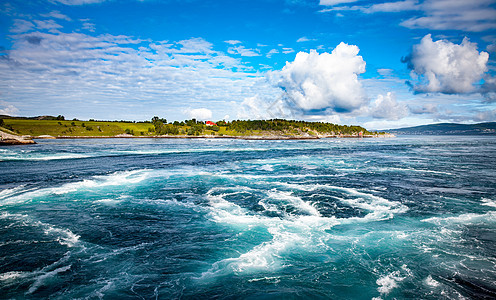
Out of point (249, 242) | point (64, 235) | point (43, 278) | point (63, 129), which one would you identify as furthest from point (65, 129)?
point (249, 242)

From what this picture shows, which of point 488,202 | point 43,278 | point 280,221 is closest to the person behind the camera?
point 43,278

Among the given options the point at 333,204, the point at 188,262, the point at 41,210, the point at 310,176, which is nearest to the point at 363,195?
the point at 333,204

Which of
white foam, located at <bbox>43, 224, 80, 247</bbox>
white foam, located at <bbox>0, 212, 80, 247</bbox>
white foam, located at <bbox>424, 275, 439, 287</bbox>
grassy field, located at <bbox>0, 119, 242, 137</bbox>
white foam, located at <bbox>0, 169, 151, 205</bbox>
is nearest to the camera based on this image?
white foam, located at <bbox>424, 275, 439, 287</bbox>

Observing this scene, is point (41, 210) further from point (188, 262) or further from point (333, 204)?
point (333, 204)

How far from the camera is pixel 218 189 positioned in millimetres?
26234

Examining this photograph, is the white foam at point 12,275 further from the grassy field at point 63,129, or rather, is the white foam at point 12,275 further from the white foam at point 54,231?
the grassy field at point 63,129

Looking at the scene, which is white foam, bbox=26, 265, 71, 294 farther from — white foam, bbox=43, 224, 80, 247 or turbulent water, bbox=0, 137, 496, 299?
white foam, bbox=43, 224, 80, 247

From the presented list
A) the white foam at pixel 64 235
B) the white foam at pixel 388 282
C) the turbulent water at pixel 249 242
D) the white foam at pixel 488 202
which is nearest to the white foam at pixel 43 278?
the turbulent water at pixel 249 242

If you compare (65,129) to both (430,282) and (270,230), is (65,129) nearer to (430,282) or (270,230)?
(270,230)

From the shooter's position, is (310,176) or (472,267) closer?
(472,267)

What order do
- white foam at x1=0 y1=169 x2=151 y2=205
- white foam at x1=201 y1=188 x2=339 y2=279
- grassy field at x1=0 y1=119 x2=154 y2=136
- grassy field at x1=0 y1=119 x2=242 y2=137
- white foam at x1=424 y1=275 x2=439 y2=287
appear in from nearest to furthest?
white foam at x1=424 y1=275 x2=439 y2=287, white foam at x1=201 y1=188 x2=339 y2=279, white foam at x1=0 y1=169 x2=151 y2=205, grassy field at x1=0 y1=119 x2=242 y2=137, grassy field at x1=0 y1=119 x2=154 y2=136


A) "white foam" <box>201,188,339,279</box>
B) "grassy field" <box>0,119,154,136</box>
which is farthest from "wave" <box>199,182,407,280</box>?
"grassy field" <box>0,119,154,136</box>

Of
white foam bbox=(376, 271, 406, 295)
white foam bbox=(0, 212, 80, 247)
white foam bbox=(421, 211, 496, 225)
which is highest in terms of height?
white foam bbox=(421, 211, 496, 225)

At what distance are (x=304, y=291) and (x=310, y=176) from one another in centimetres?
2446
